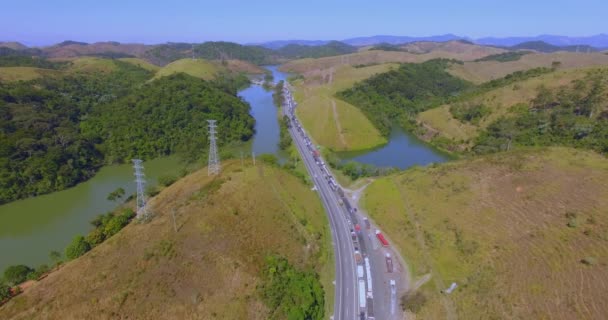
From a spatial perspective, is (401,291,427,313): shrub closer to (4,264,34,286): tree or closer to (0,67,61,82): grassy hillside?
(4,264,34,286): tree

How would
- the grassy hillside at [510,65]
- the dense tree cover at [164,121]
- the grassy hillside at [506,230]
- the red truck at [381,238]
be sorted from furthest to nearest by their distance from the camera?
the grassy hillside at [510,65] < the dense tree cover at [164,121] < the red truck at [381,238] < the grassy hillside at [506,230]

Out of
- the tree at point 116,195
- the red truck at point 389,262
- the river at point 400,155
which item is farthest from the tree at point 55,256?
the river at point 400,155

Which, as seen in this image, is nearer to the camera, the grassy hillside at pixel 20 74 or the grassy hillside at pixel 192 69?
the grassy hillside at pixel 20 74

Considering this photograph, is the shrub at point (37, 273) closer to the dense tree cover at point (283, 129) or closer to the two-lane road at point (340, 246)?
the two-lane road at point (340, 246)

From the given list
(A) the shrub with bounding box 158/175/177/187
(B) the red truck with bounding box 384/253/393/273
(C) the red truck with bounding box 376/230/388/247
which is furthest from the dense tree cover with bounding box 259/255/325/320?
(A) the shrub with bounding box 158/175/177/187

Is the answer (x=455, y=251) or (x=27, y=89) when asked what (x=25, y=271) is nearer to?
(x=455, y=251)

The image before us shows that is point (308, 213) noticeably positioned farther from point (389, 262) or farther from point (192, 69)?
point (192, 69)
